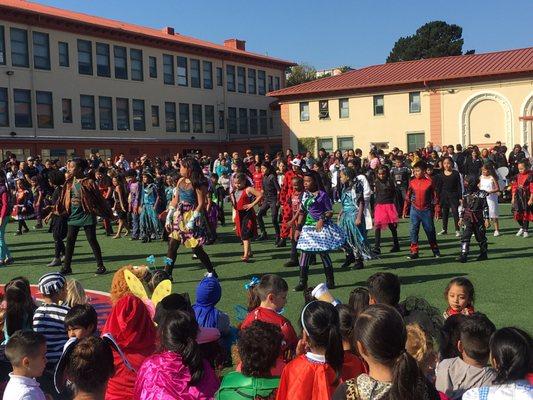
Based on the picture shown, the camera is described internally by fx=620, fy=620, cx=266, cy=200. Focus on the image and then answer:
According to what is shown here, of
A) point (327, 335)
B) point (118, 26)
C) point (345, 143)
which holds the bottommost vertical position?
point (327, 335)

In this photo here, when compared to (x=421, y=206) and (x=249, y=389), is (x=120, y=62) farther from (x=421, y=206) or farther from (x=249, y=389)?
(x=249, y=389)

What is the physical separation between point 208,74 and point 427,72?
54.2 feet

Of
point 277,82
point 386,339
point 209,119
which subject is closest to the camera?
point 386,339

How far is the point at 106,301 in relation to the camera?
8445 millimetres

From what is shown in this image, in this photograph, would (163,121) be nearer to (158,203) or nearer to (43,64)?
(43,64)

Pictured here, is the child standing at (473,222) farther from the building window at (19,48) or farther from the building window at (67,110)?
the building window at (67,110)

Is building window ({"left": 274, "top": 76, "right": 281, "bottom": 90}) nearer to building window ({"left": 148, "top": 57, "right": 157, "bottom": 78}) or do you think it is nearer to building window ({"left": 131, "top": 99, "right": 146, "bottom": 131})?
building window ({"left": 148, "top": 57, "right": 157, "bottom": 78})

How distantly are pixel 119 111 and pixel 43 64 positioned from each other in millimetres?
5957

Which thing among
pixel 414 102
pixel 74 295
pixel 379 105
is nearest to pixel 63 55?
pixel 379 105

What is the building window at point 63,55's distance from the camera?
3569cm

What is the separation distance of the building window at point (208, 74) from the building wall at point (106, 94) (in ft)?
0.82

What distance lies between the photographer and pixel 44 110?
34719mm

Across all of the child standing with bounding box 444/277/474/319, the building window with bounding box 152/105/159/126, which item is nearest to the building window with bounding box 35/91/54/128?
the building window with bounding box 152/105/159/126

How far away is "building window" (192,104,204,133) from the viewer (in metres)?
44.6
